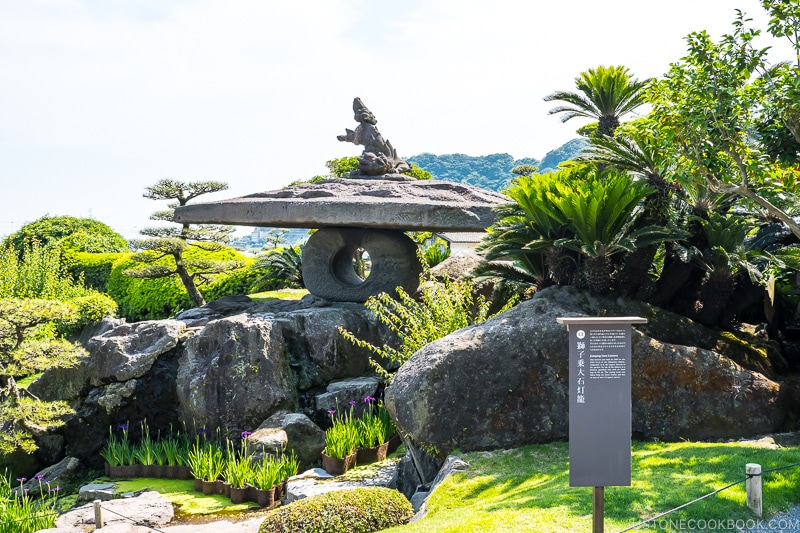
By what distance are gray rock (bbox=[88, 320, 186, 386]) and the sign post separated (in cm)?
722

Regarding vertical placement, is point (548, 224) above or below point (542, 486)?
above

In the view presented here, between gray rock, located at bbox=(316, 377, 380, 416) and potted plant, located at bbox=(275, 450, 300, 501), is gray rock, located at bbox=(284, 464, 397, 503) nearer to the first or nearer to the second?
potted plant, located at bbox=(275, 450, 300, 501)

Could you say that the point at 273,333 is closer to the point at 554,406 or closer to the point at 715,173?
the point at 554,406

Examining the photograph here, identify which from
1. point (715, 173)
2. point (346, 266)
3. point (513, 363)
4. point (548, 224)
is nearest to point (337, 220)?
point (346, 266)

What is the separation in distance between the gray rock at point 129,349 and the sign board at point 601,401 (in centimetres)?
722

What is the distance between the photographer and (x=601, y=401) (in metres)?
4.99

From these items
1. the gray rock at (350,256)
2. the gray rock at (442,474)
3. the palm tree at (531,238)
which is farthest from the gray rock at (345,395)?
the gray rock at (442,474)

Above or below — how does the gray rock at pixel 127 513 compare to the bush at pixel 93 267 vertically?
below

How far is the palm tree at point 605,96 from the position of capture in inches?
512

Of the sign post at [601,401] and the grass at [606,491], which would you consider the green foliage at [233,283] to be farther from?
the sign post at [601,401]

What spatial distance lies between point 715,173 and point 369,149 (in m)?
7.56

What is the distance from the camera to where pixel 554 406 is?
7.55 meters

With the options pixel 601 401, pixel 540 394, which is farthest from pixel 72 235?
pixel 601 401

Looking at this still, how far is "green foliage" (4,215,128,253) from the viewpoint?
23000 mm
